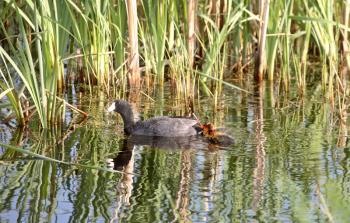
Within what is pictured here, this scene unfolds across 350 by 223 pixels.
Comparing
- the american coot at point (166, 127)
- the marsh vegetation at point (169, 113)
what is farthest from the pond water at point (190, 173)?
the american coot at point (166, 127)

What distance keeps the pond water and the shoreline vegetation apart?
39 cm

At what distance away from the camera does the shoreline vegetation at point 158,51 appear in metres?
9.02

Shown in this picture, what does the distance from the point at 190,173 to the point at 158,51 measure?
343 cm

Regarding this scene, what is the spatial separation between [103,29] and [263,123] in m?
2.13

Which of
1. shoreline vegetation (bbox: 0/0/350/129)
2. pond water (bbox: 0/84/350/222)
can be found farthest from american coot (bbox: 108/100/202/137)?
shoreline vegetation (bbox: 0/0/350/129)

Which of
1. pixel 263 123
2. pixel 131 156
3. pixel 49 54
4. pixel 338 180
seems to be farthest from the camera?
pixel 263 123

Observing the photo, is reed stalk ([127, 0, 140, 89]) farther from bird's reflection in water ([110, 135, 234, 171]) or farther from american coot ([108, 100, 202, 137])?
bird's reflection in water ([110, 135, 234, 171])

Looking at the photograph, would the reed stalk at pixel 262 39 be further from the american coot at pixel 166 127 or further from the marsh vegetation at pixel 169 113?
the american coot at pixel 166 127

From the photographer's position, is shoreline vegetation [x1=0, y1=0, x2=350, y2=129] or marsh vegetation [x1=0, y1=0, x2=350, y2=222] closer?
marsh vegetation [x1=0, y1=0, x2=350, y2=222]

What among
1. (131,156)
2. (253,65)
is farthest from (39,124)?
(253,65)

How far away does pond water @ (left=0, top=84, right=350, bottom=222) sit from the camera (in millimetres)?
6086

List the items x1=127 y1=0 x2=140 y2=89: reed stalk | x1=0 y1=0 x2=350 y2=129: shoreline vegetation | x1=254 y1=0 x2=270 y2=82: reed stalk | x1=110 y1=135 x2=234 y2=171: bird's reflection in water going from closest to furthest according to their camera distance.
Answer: x1=110 y1=135 x2=234 y2=171: bird's reflection in water → x1=0 y1=0 x2=350 y2=129: shoreline vegetation → x1=127 y1=0 x2=140 y2=89: reed stalk → x1=254 y1=0 x2=270 y2=82: reed stalk

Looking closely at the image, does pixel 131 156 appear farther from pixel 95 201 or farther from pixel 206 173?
pixel 95 201

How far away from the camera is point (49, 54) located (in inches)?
343
